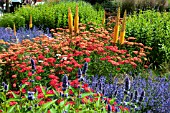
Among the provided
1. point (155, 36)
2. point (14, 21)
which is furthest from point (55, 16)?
point (155, 36)

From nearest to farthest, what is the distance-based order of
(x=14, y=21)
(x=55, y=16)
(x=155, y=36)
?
(x=155, y=36), (x=55, y=16), (x=14, y=21)

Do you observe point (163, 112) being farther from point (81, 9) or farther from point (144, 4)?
point (144, 4)

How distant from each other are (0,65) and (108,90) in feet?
7.66

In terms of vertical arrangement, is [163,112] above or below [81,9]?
below

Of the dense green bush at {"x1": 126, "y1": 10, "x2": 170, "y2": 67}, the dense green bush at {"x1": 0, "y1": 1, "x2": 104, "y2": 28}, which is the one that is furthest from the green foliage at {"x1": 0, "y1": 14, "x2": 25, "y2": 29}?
the dense green bush at {"x1": 126, "y1": 10, "x2": 170, "y2": 67}

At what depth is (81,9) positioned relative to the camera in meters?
12.1

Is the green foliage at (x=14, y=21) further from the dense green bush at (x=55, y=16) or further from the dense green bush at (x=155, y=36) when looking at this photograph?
the dense green bush at (x=155, y=36)

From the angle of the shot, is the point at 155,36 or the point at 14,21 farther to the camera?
the point at 14,21

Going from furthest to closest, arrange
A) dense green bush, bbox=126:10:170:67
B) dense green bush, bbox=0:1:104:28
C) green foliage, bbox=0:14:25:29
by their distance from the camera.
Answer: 1. green foliage, bbox=0:14:25:29
2. dense green bush, bbox=0:1:104:28
3. dense green bush, bbox=126:10:170:67

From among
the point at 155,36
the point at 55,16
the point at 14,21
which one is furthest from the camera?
the point at 14,21

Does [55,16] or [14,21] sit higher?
[55,16]

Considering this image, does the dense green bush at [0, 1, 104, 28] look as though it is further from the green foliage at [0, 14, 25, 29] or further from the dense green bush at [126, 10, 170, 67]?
the dense green bush at [126, 10, 170, 67]

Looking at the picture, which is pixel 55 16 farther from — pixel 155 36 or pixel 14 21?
pixel 155 36

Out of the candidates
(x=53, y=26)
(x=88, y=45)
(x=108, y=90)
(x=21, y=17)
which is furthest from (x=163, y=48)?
(x=21, y=17)
